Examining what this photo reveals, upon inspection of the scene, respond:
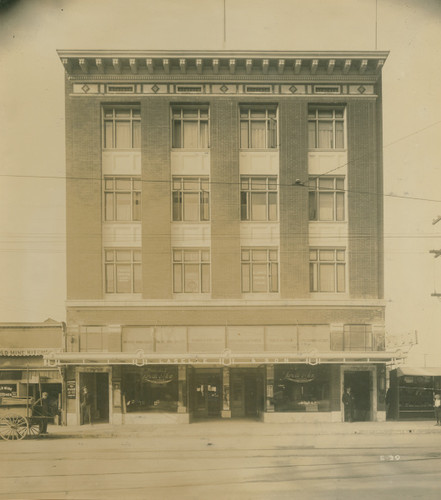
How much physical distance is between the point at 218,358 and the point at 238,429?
4.64 feet

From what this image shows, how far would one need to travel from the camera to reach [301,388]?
12.2 m

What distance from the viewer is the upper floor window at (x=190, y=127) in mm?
11258

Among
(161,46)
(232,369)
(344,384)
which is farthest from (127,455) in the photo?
(161,46)

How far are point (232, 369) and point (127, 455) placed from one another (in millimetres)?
2691

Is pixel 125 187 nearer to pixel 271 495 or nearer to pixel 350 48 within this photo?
pixel 350 48

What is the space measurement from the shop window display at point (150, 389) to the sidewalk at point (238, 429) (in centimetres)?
47

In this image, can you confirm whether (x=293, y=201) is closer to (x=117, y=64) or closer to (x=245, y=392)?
(x=245, y=392)

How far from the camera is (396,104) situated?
36.3ft

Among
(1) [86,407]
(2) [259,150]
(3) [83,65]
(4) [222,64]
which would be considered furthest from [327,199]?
(1) [86,407]

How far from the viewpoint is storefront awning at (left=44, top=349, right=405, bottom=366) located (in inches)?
450

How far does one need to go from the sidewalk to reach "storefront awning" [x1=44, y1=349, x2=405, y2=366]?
4.02 ft

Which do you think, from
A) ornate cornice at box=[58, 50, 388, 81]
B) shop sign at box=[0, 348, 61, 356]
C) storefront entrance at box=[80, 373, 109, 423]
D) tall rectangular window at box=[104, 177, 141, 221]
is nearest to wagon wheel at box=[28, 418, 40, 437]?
storefront entrance at box=[80, 373, 109, 423]

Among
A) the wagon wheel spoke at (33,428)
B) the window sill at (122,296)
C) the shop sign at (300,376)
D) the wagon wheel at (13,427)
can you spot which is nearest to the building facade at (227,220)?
the window sill at (122,296)

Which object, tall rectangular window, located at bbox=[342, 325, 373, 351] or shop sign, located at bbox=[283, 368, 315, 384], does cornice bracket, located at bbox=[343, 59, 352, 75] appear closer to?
tall rectangular window, located at bbox=[342, 325, 373, 351]
